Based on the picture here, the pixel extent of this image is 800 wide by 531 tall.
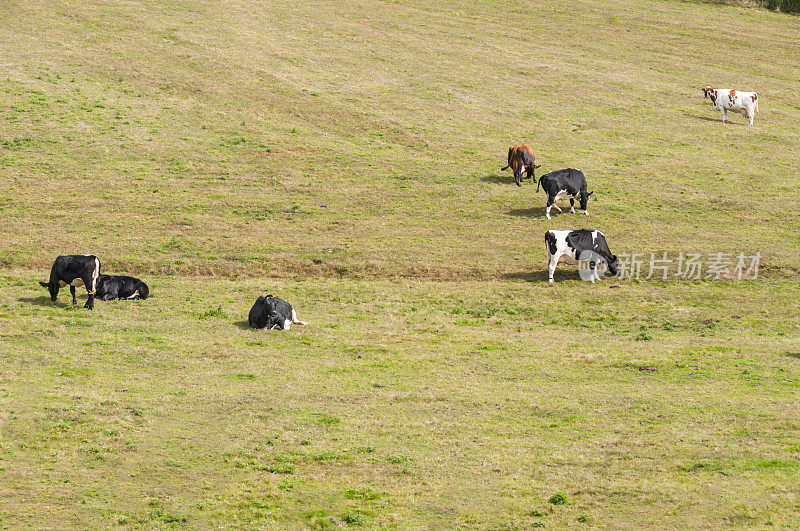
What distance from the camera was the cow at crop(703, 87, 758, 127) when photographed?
5841 centimetres

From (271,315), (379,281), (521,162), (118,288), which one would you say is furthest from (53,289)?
(521,162)

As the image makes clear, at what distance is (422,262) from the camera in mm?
34875

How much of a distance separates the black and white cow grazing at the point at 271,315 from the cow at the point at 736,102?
41.0m

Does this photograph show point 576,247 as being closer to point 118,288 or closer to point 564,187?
point 564,187

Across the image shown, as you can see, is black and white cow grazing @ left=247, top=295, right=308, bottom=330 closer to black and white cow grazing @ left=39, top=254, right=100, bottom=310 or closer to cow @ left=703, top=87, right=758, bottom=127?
black and white cow grazing @ left=39, top=254, right=100, bottom=310

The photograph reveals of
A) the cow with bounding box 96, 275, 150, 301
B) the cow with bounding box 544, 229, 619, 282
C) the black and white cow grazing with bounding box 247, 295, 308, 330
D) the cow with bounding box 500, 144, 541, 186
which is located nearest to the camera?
the black and white cow grazing with bounding box 247, 295, 308, 330

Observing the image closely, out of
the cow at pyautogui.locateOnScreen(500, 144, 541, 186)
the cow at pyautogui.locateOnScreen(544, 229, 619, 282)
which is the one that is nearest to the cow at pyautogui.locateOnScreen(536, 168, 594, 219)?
the cow at pyautogui.locateOnScreen(500, 144, 541, 186)

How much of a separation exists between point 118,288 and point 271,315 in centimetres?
562

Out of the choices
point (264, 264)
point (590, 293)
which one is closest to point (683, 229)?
point (590, 293)

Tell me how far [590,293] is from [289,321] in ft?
35.4

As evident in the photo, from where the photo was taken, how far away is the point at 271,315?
86.7 ft

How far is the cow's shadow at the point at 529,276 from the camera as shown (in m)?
33.3

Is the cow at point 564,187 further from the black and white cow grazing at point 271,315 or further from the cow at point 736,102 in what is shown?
the cow at point 736,102

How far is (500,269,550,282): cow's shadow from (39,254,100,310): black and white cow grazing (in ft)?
46.6
